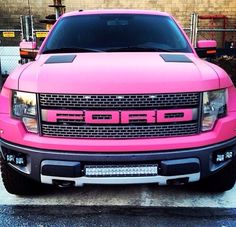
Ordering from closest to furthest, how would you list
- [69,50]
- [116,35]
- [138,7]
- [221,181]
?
[221,181] → [69,50] → [116,35] → [138,7]

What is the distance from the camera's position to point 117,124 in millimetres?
3352

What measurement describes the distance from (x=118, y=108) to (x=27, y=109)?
0.75 m

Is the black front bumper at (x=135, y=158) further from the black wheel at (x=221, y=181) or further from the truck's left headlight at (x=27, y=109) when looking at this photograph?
the black wheel at (x=221, y=181)

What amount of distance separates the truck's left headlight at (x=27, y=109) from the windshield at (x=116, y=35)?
121 cm

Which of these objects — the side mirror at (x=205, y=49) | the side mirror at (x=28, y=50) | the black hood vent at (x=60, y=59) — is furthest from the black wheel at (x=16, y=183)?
the side mirror at (x=205, y=49)

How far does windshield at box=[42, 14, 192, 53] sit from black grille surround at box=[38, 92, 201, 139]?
1.34m

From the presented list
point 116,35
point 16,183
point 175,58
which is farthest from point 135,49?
point 16,183

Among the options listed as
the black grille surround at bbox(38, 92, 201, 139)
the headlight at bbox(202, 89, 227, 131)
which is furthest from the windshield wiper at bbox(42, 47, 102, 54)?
the headlight at bbox(202, 89, 227, 131)

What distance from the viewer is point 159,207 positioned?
3.83 meters

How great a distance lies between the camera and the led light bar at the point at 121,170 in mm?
3350

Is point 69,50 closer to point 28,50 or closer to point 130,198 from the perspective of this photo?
point 28,50

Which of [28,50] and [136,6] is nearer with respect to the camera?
[28,50]

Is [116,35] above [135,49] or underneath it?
above

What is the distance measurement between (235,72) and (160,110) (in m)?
8.11
